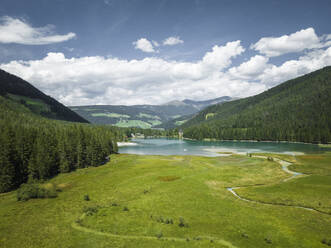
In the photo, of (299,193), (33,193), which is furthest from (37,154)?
(299,193)

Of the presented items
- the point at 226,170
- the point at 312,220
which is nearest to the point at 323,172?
the point at 226,170

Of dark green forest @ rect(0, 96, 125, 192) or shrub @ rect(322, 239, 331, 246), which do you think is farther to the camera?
dark green forest @ rect(0, 96, 125, 192)

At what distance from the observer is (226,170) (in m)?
87.2

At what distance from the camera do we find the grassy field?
102 ft

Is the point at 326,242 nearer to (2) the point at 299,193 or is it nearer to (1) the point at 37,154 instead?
(2) the point at 299,193

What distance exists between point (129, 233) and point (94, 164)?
80692mm

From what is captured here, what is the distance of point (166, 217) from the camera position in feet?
131

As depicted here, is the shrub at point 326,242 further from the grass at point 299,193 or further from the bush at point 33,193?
the bush at point 33,193

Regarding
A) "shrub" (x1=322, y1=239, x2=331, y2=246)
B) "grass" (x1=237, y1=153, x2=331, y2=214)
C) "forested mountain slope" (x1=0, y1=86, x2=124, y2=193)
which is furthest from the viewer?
"forested mountain slope" (x1=0, y1=86, x2=124, y2=193)

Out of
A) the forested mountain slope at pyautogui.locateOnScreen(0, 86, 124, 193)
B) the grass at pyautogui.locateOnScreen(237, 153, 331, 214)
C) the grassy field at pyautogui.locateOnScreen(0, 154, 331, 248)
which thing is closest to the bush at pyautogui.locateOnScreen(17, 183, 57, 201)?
the grassy field at pyautogui.locateOnScreen(0, 154, 331, 248)

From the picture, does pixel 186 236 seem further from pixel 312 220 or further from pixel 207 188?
pixel 207 188

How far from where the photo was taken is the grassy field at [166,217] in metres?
31.0

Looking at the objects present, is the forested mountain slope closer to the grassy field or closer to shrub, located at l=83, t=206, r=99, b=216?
the grassy field

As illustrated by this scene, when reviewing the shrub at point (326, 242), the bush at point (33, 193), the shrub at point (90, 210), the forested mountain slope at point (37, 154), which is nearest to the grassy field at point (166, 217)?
the shrub at point (90, 210)
